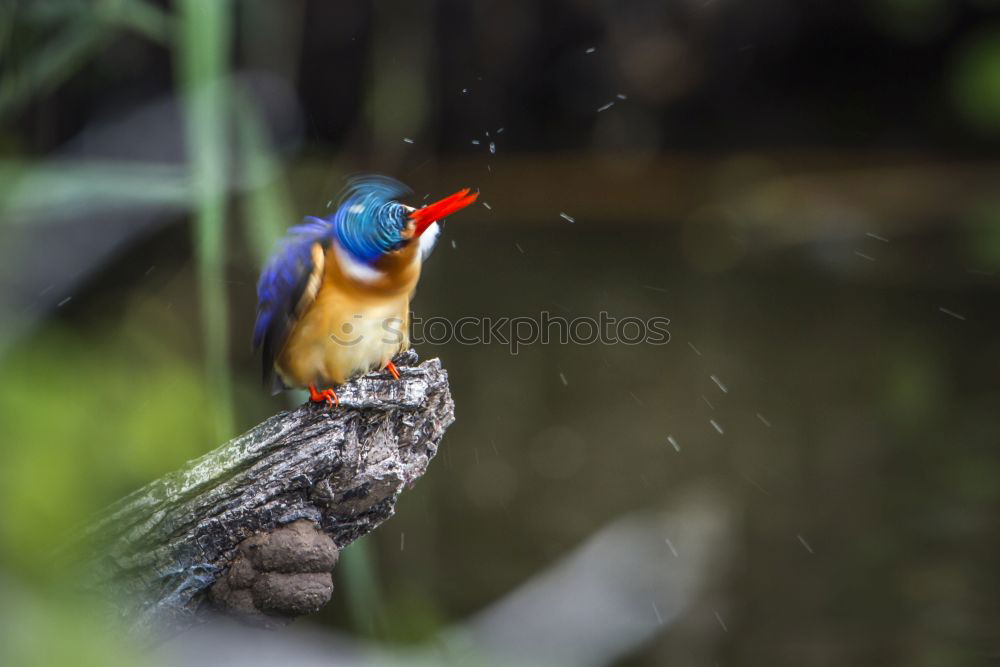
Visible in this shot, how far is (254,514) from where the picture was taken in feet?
2.07

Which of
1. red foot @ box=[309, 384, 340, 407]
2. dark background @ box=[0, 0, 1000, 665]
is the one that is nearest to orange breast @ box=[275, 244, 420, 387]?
red foot @ box=[309, 384, 340, 407]

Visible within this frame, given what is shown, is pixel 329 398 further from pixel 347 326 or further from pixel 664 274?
pixel 664 274

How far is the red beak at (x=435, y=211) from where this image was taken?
0.74 metres

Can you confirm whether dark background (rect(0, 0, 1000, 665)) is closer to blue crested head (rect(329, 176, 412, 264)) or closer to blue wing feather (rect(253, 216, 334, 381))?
blue wing feather (rect(253, 216, 334, 381))

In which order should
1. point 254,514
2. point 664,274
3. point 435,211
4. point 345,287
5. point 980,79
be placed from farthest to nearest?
point 664,274 → point 980,79 → point 345,287 → point 435,211 → point 254,514

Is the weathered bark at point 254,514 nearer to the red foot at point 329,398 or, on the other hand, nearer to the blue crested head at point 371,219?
the red foot at point 329,398

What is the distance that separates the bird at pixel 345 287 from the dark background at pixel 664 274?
0.62 meters

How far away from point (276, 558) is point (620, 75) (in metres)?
1.34

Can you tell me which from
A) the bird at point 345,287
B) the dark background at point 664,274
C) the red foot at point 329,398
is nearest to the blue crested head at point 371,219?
the bird at point 345,287

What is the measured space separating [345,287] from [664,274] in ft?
3.74

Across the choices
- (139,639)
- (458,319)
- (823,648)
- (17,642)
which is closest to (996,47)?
(458,319)

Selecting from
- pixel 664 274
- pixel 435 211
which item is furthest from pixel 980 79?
pixel 435 211

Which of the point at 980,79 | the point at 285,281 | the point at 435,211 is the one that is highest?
the point at 435,211

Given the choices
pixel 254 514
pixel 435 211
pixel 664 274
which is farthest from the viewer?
pixel 664 274
